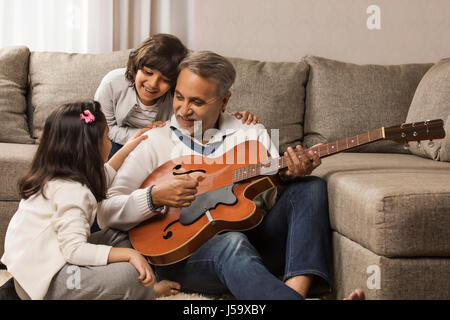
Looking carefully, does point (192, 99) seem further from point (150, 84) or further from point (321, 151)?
point (321, 151)

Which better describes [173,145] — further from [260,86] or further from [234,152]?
[260,86]

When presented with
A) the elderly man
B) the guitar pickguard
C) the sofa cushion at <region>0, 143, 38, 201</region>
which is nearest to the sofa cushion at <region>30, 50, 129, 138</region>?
the sofa cushion at <region>0, 143, 38, 201</region>

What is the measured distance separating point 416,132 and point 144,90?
0.94 metres

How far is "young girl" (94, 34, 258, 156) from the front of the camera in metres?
1.74

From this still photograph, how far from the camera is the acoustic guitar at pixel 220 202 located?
1.35 meters

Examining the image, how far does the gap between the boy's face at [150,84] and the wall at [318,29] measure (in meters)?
0.86

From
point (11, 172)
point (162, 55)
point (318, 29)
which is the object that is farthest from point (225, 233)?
point (318, 29)

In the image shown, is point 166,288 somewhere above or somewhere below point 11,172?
below

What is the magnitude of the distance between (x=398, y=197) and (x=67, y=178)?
848 mm

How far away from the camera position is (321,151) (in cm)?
142

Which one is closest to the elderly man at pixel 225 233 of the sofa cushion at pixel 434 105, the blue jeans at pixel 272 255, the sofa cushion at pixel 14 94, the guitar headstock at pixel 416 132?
the blue jeans at pixel 272 255

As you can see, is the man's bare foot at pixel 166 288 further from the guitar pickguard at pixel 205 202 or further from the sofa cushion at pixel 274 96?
the sofa cushion at pixel 274 96

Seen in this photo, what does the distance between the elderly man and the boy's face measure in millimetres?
123

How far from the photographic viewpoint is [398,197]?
3.97ft
